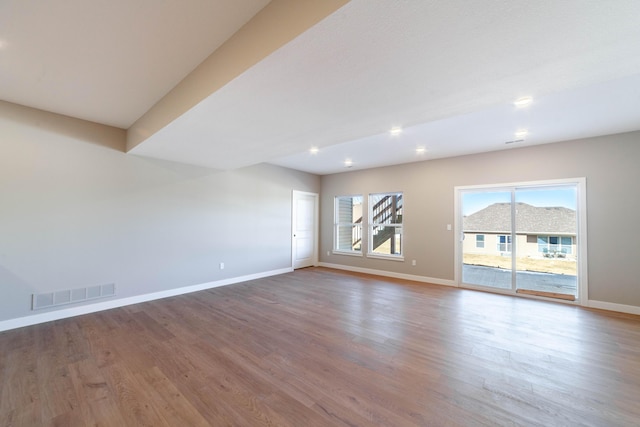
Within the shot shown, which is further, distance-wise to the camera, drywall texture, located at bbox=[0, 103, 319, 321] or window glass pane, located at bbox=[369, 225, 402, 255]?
window glass pane, located at bbox=[369, 225, 402, 255]

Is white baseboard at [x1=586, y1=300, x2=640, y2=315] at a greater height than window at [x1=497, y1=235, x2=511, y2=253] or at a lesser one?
lesser

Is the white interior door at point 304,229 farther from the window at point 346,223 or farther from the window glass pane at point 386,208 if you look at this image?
the window glass pane at point 386,208

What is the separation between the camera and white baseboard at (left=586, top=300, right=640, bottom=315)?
11.8 feet

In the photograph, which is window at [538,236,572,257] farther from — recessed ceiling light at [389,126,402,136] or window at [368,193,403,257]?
recessed ceiling light at [389,126,402,136]

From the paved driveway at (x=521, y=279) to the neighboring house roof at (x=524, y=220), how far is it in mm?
761

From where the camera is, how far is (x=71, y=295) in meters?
3.37

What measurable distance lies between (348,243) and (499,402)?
5.26 metres

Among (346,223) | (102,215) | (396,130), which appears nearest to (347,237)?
(346,223)

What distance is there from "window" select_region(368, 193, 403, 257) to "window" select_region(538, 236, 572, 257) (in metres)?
2.52

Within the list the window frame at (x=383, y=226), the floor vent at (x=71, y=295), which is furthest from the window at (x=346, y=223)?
the floor vent at (x=71, y=295)

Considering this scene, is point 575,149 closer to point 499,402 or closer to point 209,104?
point 499,402

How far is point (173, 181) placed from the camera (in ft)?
14.4

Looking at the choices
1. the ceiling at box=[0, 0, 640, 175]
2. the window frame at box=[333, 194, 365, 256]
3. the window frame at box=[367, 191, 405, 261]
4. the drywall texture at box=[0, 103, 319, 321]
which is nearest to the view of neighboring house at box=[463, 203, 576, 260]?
the window frame at box=[367, 191, 405, 261]

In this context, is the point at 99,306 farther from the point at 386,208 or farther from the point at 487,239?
the point at 487,239
